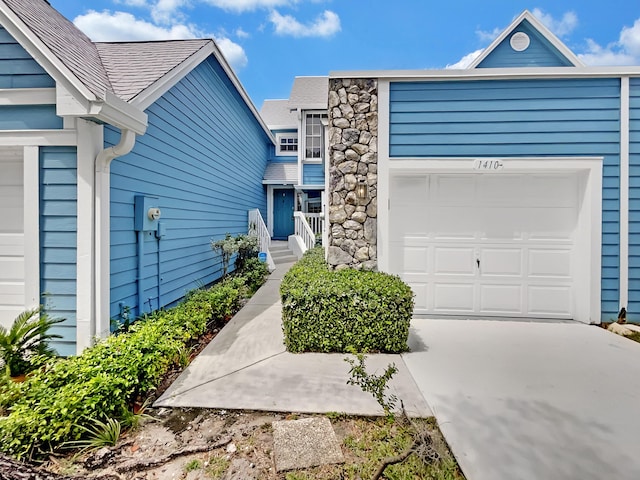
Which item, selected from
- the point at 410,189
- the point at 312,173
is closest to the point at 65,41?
the point at 410,189

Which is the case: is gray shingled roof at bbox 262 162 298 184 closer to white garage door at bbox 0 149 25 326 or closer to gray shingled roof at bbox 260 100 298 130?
gray shingled roof at bbox 260 100 298 130

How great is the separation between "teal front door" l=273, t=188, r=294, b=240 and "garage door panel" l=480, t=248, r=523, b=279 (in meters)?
9.64

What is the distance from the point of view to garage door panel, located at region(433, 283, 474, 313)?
505 cm

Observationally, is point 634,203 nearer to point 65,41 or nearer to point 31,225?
point 31,225

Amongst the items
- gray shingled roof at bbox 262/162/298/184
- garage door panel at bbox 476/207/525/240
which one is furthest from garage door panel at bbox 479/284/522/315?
gray shingled roof at bbox 262/162/298/184

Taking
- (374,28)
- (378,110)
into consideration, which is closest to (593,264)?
(378,110)

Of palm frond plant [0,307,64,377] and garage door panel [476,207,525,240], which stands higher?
garage door panel [476,207,525,240]

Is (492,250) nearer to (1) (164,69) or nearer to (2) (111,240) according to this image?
(2) (111,240)

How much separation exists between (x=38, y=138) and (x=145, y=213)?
138 cm

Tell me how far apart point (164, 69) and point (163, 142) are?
1094 mm

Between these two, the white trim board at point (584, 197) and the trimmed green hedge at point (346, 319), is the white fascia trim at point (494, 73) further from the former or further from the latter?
the trimmed green hedge at point (346, 319)

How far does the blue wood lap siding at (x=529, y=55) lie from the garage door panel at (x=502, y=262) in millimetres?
6518

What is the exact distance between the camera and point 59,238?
136 inches

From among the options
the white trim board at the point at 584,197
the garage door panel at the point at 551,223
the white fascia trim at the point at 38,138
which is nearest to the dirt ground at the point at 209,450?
the white trim board at the point at 584,197
